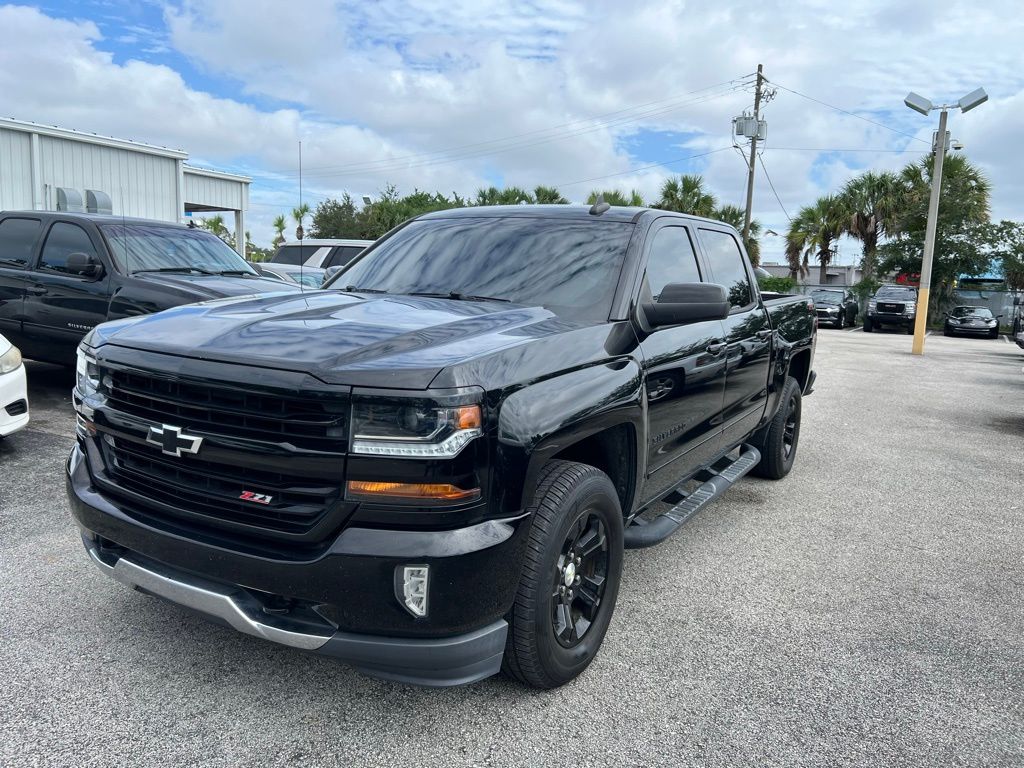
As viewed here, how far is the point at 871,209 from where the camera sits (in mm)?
36250

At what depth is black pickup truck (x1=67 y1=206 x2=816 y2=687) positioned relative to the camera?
7.44 feet

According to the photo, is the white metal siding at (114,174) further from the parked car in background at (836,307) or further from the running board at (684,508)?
the parked car in background at (836,307)

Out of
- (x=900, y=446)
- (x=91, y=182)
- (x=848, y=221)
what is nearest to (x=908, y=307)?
(x=848, y=221)

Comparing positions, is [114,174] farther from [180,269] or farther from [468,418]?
[468,418]

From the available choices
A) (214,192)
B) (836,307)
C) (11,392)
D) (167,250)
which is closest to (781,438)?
(11,392)

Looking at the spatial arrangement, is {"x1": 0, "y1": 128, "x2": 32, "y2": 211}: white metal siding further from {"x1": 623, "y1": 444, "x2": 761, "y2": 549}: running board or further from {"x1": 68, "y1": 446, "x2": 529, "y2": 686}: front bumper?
{"x1": 68, "y1": 446, "x2": 529, "y2": 686}: front bumper

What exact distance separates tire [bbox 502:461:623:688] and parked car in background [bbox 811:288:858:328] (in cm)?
2822

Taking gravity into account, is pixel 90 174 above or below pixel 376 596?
above

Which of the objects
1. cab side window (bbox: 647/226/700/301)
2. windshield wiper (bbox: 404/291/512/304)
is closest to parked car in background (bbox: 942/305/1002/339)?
cab side window (bbox: 647/226/700/301)

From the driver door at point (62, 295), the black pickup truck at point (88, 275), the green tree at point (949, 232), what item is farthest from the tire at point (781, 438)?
the green tree at point (949, 232)

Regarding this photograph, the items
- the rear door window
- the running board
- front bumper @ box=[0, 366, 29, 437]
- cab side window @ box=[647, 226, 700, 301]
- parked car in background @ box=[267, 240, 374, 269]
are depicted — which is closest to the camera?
the running board

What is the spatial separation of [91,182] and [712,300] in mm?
19967

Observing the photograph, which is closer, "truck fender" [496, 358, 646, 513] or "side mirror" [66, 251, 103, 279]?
"truck fender" [496, 358, 646, 513]

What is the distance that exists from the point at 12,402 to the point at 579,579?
4.66m
